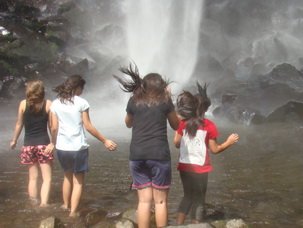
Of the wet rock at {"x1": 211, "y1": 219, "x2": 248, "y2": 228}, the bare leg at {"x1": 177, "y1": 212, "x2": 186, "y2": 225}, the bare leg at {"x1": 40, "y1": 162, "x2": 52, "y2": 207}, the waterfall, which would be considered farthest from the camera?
the waterfall

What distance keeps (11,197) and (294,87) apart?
53.0ft

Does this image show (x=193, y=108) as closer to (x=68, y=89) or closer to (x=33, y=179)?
(x=68, y=89)

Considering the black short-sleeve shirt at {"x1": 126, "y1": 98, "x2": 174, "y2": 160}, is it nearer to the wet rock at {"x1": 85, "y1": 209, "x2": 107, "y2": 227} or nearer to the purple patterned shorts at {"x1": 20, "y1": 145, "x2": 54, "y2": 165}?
the wet rock at {"x1": 85, "y1": 209, "x2": 107, "y2": 227}

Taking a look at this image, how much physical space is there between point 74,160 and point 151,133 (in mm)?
1327

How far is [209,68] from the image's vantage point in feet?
88.6

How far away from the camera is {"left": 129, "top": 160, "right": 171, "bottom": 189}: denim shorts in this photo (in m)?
4.54

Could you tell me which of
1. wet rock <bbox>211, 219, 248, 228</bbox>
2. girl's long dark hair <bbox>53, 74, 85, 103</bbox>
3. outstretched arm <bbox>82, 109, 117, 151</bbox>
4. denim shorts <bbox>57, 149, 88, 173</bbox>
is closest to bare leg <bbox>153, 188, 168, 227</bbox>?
wet rock <bbox>211, 219, 248, 228</bbox>

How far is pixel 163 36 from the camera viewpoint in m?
29.8

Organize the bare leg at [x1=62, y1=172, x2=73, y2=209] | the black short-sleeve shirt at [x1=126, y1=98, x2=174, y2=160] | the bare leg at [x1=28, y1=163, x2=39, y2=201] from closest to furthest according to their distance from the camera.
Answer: the black short-sleeve shirt at [x1=126, y1=98, x2=174, y2=160] < the bare leg at [x1=62, y1=172, x2=73, y2=209] < the bare leg at [x1=28, y1=163, x2=39, y2=201]

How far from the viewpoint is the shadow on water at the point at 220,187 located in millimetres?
5695

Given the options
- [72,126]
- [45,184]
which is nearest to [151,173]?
[72,126]

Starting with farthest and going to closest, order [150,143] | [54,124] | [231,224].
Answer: [54,124], [231,224], [150,143]

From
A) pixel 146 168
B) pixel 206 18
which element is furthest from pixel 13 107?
pixel 206 18

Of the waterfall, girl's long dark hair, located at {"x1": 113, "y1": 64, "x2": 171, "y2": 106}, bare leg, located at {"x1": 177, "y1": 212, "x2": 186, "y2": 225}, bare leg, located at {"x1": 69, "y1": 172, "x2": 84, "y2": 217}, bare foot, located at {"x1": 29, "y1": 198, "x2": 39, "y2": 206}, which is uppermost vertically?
the waterfall
